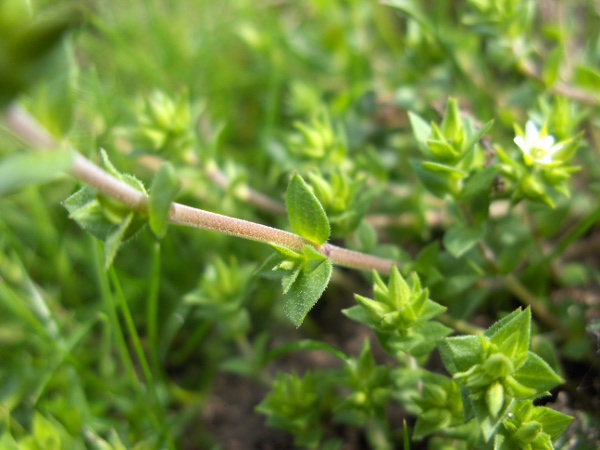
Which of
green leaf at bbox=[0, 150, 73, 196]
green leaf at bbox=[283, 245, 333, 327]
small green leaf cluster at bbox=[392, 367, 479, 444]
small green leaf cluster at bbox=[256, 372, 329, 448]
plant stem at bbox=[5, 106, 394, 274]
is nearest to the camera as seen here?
green leaf at bbox=[0, 150, 73, 196]

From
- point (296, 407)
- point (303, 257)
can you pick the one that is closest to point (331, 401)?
point (296, 407)

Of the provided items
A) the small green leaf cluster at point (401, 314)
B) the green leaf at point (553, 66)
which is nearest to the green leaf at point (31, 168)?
the small green leaf cluster at point (401, 314)

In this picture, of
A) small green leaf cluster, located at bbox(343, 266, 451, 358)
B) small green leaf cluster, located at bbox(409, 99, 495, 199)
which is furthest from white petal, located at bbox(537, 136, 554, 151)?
small green leaf cluster, located at bbox(343, 266, 451, 358)

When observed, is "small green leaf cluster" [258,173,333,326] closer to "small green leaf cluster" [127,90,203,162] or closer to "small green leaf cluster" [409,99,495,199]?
"small green leaf cluster" [409,99,495,199]

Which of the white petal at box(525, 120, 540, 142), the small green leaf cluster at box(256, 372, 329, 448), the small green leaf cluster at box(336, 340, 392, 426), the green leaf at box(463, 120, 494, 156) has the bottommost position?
the small green leaf cluster at box(256, 372, 329, 448)

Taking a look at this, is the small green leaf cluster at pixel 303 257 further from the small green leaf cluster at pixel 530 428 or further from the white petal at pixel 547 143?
the white petal at pixel 547 143
